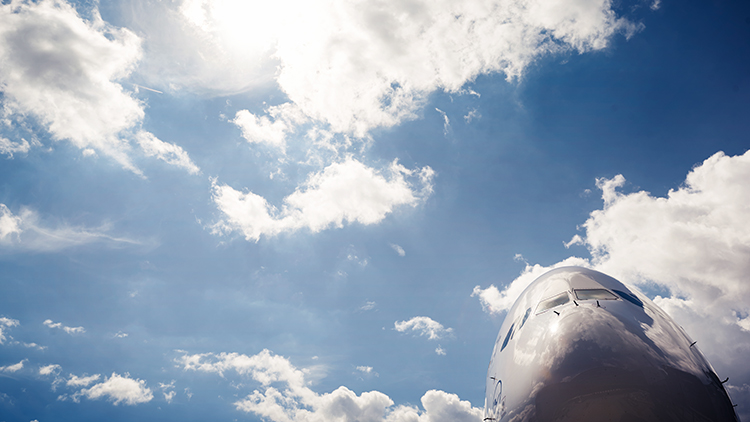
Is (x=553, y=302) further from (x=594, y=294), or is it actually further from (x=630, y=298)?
(x=630, y=298)

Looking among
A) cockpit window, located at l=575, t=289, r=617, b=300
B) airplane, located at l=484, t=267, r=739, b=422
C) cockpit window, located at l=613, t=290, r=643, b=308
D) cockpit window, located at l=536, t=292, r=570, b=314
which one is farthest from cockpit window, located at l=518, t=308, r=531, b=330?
cockpit window, located at l=613, t=290, r=643, b=308

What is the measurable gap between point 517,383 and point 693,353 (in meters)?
4.60

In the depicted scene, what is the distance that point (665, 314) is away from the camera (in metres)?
11.6

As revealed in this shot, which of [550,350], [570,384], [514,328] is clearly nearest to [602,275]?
[514,328]

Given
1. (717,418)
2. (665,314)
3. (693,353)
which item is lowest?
(717,418)

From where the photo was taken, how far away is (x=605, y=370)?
8.03m

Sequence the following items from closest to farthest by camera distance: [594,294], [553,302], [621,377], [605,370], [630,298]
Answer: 1. [621,377]
2. [605,370]
3. [594,294]
4. [553,302]
5. [630,298]

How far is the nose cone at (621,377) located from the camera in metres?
7.52

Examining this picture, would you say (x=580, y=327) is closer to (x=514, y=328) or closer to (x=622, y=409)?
(x=622, y=409)

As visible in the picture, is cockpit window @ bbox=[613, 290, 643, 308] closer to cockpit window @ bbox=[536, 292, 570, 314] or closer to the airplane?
the airplane

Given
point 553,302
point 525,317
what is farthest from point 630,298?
point 525,317

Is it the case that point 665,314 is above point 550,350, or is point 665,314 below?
above

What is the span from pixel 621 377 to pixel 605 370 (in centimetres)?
30

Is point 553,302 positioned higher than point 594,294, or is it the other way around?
point 594,294
